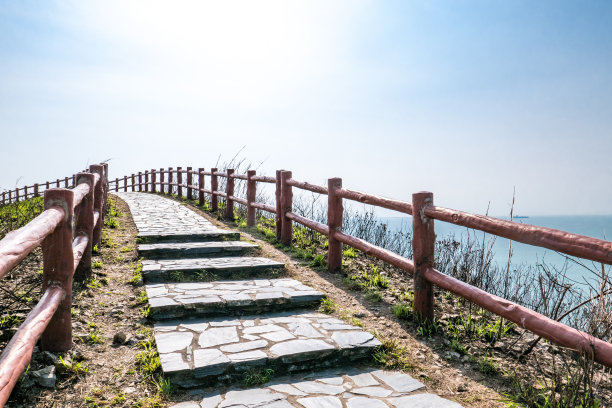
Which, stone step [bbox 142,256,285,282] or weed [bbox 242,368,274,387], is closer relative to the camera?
weed [bbox 242,368,274,387]

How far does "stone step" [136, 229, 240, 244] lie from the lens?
6566 mm

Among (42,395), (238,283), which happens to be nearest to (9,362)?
(42,395)

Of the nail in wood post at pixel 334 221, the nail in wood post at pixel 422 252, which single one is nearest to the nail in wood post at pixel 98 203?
the nail in wood post at pixel 334 221

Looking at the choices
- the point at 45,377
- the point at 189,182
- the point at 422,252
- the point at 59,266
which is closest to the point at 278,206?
the point at 422,252

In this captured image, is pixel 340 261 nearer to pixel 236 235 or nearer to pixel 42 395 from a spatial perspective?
pixel 236 235

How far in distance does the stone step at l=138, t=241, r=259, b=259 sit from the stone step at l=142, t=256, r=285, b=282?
238mm

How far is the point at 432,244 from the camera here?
3914mm

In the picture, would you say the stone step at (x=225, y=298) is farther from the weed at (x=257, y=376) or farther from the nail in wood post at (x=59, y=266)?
the weed at (x=257, y=376)

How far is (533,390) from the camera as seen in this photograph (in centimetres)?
284

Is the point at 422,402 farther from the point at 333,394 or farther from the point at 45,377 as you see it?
the point at 45,377

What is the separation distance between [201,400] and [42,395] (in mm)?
987

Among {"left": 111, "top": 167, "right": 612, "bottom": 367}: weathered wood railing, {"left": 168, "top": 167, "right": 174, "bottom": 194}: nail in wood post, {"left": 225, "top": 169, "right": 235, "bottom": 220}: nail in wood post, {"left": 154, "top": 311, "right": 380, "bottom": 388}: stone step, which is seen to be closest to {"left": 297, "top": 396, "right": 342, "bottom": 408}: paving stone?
{"left": 154, "top": 311, "right": 380, "bottom": 388}: stone step

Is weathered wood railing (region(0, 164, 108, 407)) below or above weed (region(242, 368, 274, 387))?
above

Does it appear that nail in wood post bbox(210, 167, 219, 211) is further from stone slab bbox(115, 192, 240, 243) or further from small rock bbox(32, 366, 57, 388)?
small rock bbox(32, 366, 57, 388)
